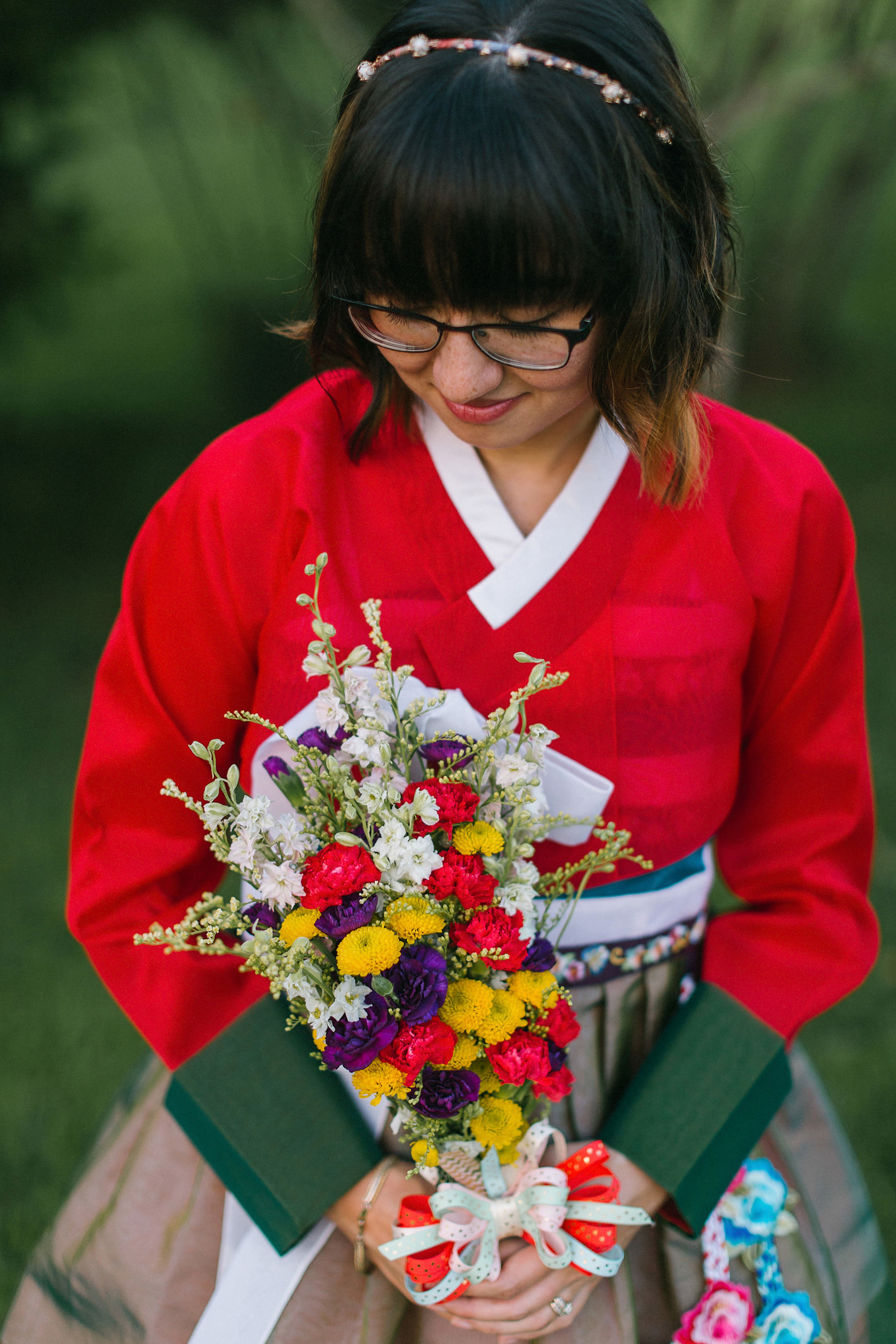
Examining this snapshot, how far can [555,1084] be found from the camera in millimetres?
1155

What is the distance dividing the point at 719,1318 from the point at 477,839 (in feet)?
2.60

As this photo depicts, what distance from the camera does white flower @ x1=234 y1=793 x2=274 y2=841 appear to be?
39.9 inches

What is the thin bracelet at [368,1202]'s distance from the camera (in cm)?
132

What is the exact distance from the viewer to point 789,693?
1.46 metres

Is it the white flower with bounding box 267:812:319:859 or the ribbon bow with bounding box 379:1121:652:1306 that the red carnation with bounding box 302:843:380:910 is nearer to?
the white flower with bounding box 267:812:319:859

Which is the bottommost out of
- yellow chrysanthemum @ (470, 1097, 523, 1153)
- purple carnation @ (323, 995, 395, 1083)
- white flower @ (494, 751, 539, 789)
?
yellow chrysanthemum @ (470, 1097, 523, 1153)

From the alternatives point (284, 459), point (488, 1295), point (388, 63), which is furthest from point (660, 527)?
point (488, 1295)

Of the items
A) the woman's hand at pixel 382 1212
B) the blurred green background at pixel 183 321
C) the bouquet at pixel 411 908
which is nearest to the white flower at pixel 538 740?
the bouquet at pixel 411 908

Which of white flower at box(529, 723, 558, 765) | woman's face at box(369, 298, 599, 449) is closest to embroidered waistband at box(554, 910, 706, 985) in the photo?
white flower at box(529, 723, 558, 765)

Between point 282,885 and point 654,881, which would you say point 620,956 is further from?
point 282,885

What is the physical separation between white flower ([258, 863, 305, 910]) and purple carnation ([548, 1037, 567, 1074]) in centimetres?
32

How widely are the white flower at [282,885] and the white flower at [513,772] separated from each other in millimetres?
210

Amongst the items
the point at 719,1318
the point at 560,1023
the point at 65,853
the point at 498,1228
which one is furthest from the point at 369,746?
the point at 65,853

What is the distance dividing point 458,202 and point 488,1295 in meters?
1.17
